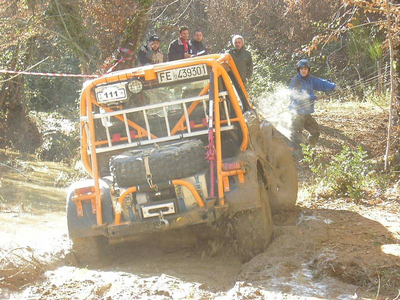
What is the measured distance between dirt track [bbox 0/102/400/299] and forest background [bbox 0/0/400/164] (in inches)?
207

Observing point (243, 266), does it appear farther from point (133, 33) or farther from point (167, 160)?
point (133, 33)

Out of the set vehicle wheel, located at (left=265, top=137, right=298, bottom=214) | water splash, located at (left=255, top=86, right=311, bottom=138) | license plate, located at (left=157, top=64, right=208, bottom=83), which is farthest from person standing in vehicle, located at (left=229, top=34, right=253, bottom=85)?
license plate, located at (left=157, top=64, right=208, bottom=83)

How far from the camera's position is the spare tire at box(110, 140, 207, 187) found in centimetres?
576

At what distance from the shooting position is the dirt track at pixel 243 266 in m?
4.97

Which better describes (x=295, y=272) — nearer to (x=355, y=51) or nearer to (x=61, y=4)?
(x=61, y=4)

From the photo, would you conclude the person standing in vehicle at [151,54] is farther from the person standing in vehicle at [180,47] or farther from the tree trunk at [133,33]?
the tree trunk at [133,33]

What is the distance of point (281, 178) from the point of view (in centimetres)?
788

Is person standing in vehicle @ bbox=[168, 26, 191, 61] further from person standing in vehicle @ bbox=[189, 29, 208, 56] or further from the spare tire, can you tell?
the spare tire

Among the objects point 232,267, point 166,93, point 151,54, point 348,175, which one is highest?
point 151,54

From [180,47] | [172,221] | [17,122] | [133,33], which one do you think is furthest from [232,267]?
[17,122]

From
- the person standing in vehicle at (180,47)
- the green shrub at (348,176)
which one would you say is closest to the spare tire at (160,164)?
the green shrub at (348,176)

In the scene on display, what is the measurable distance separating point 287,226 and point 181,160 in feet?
5.49

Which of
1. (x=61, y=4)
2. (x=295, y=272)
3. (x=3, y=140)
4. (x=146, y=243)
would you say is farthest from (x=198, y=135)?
(x=3, y=140)

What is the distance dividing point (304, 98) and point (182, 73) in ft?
13.5
